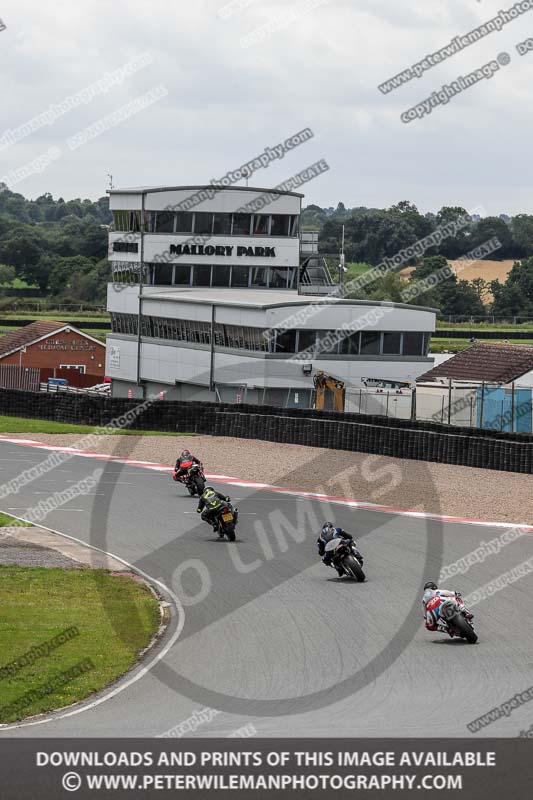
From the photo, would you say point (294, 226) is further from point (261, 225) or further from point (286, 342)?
point (286, 342)

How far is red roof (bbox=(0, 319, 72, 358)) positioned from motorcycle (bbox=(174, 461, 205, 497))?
46720 millimetres

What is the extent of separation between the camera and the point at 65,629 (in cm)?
1695

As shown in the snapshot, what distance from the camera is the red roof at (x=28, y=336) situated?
75.0 meters

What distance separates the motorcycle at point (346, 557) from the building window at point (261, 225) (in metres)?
44.4

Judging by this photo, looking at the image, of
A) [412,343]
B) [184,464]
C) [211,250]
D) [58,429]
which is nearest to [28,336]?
[211,250]

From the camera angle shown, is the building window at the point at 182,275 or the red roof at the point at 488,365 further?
the building window at the point at 182,275

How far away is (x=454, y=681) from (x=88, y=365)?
64.5 meters

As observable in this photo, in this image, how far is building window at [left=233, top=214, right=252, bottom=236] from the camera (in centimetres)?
6303

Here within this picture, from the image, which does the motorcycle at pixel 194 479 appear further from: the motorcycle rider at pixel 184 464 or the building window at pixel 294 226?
the building window at pixel 294 226

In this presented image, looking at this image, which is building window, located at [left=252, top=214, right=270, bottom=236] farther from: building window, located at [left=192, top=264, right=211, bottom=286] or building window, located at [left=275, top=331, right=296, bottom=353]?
building window, located at [left=275, top=331, right=296, bottom=353]

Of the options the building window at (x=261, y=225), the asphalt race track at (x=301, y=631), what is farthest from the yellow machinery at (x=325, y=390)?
the asphalt race track at (x=301, y=631)

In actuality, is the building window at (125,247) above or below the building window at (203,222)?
below

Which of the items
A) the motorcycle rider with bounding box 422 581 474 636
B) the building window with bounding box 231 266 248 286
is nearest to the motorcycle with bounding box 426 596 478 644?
the motorcycle rider with bounding box 422 581 474 636

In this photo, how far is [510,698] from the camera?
1340cm
